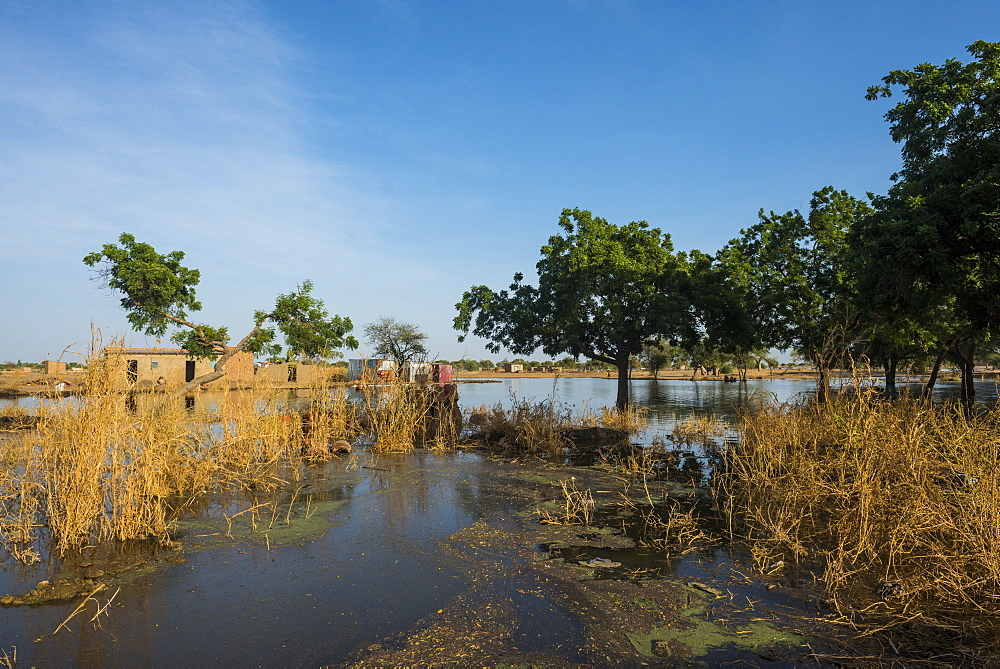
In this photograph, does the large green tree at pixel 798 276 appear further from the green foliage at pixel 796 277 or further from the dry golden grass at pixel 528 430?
the dry golden grass at pixel 528 430

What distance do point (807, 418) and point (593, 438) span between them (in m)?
8.15

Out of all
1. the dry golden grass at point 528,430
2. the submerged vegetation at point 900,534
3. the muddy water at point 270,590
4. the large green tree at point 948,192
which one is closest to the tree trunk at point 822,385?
the submerged vegetation at point 900,534

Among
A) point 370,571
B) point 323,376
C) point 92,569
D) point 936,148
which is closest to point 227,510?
point 92,569

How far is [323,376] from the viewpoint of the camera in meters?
16.6

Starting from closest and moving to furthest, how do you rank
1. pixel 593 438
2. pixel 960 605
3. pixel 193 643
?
pixel 193 643 < pixel 960 605 < pixel 593 438

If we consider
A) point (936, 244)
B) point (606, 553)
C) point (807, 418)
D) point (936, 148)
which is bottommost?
point (606, 553)

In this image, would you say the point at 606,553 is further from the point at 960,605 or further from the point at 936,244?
the point at 936,244

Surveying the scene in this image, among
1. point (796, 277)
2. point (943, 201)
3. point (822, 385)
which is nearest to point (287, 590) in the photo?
point (822, 385)

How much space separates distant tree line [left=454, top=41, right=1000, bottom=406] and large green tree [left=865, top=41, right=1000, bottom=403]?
0.14 feet

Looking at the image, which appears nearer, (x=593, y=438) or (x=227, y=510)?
(x=227, y=510)

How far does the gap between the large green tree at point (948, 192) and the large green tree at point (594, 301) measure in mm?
8210

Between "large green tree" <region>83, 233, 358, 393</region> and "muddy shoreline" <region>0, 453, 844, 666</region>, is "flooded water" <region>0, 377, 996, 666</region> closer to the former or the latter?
"muddy shoreline" <region>0, 453, 844, 666</region>

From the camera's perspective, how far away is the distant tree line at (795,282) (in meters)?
14.6

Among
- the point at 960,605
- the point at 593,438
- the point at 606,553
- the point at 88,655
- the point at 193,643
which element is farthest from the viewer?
the point at 593,438
